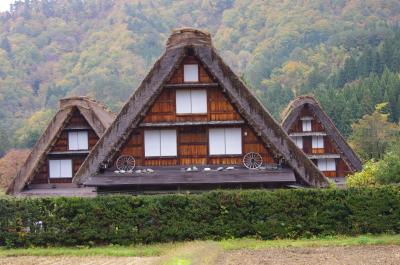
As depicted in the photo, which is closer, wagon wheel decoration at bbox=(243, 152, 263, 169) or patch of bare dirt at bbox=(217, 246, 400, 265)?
patch of bare dirt at bbox=(217, 246, 400, 265)

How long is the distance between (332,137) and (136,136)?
75.5 feet

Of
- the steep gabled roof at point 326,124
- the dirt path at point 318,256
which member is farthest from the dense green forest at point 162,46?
the dirt path at point 318,256

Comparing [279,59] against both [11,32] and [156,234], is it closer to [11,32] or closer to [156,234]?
[11,32]

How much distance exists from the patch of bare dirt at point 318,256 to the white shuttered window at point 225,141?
5296 millimetres

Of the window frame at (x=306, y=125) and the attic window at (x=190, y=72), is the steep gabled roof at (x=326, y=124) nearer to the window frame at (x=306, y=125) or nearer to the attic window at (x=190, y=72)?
the window frame at (x=306, y=125)

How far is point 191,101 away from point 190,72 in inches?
42.1

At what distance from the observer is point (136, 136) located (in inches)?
862

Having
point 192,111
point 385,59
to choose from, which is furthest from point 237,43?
point 192,111

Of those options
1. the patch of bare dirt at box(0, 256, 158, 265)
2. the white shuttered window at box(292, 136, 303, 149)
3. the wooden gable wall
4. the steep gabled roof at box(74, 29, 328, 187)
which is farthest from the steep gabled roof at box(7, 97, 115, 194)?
the white shuttered window at box(292, 136, 303, 149)

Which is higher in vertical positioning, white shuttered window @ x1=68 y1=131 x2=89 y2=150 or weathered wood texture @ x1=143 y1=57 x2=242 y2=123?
weathered wood texture @ x1=143 y1=57 x2=242 y2=123

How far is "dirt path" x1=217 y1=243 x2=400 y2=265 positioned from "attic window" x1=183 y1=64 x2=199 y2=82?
287 inches

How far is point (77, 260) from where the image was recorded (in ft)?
55.6

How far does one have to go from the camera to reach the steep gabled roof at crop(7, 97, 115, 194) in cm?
2938

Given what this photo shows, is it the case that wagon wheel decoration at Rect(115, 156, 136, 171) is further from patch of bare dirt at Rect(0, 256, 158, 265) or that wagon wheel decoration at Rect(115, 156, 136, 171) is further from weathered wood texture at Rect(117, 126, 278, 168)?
patch of bare dirt at Rect(0, 256, 158, 265)
